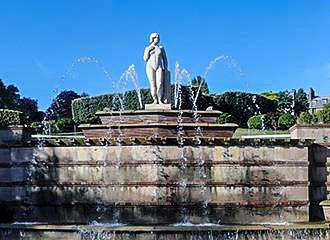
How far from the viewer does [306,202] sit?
48.9 ft

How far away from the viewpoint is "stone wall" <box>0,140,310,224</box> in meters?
14.9

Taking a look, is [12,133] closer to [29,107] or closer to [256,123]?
[256,123]

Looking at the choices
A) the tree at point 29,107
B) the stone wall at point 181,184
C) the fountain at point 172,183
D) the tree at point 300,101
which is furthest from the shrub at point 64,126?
the tree at point 300,101

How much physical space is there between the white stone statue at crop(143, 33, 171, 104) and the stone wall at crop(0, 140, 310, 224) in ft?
15.8

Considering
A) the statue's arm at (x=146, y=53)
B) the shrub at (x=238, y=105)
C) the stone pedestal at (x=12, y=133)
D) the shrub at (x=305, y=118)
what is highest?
the shrub at (x=238, y=105)

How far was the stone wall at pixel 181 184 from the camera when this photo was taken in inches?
586

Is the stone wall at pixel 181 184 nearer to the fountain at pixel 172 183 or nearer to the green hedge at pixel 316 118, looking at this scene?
the fountain at pixel 172 183

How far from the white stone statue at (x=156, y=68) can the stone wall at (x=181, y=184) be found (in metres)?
4.81

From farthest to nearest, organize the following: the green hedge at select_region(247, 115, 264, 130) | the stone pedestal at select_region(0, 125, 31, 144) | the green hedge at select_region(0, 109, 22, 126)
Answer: the green hedge at select_region(247, 115, 264, 130)
the green hedge at select_region(0, 109, 22, 126)
the stone pedestal at select_region(0, 125, 31, 144)

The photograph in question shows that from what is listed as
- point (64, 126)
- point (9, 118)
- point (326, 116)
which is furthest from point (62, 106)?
point (326, 116)

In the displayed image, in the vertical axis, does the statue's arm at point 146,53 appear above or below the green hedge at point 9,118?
above

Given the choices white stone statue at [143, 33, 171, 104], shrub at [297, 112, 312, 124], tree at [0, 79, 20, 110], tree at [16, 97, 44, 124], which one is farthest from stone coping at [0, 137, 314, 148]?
tree at [16, 97, 44, 124]

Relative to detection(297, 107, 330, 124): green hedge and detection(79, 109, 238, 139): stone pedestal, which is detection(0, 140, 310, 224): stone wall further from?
detection(79, 109, 238, 139): stone pedestal

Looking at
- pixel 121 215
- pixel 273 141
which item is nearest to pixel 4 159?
pixel 121 215
